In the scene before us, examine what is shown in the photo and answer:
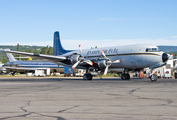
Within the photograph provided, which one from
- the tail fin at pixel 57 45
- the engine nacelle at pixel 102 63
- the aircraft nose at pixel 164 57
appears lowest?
the engine nacelle at pixel 102 63

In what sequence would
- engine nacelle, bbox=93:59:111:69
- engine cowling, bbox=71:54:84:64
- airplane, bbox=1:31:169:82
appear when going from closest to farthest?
airplane, bbox=1:31:169:82
engine nacelle, bbox=93:59:111:69
engine cowling, bbox=71:54:84:64

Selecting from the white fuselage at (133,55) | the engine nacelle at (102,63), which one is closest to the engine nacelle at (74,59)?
the engine nacelle at (102,63)

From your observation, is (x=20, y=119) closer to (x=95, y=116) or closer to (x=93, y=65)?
(x=95, y=116)

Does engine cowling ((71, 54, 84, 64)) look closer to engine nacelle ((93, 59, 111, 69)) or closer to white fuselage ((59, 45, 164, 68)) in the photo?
engine nacelle ((93, 59, 111, 69))

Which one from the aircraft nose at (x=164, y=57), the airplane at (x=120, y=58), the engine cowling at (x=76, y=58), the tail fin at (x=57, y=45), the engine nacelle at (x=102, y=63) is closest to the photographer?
the aircraft nose at (x=164, y=57)

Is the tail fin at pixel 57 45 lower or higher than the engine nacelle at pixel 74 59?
higher

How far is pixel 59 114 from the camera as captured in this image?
26.5ft

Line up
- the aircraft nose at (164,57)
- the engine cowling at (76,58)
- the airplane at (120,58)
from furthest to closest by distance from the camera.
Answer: the engine cowling at (76,58)
the airplane at (120,58)
the aircraft nose at (164,57)

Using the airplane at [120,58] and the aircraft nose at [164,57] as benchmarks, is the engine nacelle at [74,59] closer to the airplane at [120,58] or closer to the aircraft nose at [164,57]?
the airplane at [120,58]

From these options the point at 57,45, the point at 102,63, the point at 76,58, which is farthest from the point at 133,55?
the point at 57,45

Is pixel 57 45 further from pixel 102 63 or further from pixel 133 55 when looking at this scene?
pixel 133 55

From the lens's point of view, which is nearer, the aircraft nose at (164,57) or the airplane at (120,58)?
the aircraft nose at (164,57)

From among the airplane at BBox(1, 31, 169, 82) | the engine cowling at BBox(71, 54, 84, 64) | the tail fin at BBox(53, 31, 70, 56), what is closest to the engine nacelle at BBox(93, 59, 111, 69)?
the airplane at BBox(1, 31, 169, 82)

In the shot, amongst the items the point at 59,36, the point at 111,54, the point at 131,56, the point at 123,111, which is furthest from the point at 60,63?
the point at 123,111
